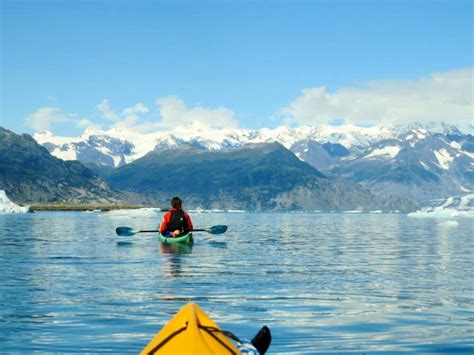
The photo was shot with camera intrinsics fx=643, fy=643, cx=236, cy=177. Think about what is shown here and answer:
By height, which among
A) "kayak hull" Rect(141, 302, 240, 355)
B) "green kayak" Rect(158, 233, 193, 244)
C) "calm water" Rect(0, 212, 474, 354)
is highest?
"kayak hull" Rect(141, 302, 240, 355)

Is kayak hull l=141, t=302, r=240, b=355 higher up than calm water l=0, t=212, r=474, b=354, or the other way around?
kayak hull l=141, t=302, r=240, b=355

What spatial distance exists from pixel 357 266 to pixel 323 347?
2271 centimetres

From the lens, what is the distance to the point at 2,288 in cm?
2638

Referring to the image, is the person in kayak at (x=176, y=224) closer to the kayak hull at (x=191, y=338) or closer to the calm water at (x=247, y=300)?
the calm water at (x=247, y=300)

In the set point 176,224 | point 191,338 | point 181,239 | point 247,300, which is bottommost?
point 247,300

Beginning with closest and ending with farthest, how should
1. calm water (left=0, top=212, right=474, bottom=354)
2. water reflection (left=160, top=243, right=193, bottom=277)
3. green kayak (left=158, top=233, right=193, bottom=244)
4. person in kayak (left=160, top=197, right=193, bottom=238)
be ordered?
calm water (left=0, top=212, right=474, bottom=354) < water reflection (left=160, top=243, right=193, bottom=277) < person in kayak (left=160, top=197, right=193, bottom=238) < green kayak (left=158, top=233, right=193, bottom=244)

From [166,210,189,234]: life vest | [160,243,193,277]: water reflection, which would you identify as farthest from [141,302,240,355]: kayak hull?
[166,210,189,234]: life vest

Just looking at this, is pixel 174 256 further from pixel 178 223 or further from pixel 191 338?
pixel 191 338

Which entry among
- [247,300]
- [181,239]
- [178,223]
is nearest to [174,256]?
[178,223]

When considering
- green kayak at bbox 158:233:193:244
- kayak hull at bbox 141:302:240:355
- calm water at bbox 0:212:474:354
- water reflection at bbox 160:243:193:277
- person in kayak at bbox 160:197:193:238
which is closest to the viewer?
kayak hull at bbox 141:302:240:355

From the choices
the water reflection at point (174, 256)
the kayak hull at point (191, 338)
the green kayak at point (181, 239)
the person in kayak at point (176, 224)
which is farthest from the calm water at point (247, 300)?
the green kayak at point (181, 239)

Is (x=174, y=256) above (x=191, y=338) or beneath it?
beneath

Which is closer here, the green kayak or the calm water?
the calm water

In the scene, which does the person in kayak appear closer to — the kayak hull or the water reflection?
the water reflection
